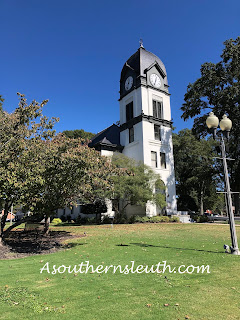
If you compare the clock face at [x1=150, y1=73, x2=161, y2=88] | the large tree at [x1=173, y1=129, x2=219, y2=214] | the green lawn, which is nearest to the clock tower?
the clock face at [x1=150, y1=73, x2=161, y2=88]

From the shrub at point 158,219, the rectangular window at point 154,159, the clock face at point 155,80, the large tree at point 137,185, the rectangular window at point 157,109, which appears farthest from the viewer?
the clock face at point 155,80

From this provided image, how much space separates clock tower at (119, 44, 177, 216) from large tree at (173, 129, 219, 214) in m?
6.03

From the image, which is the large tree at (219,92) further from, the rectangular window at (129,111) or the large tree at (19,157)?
the large tree at (19,157)

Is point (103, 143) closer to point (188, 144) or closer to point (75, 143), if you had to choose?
point (188, 144)

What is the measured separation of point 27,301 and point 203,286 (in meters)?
3.28

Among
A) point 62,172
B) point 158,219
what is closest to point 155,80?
point 158,219

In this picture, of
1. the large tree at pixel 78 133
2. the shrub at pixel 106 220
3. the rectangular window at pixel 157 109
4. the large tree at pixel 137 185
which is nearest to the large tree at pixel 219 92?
the rectangular window at pixel 157 109

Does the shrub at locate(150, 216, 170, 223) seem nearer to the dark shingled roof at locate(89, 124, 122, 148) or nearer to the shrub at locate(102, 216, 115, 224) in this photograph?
the shrub at locate(102, 216, 115, 224)

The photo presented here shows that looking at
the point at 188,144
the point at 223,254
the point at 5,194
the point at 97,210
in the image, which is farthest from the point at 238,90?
the point at 5,194

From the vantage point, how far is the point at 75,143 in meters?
10.8

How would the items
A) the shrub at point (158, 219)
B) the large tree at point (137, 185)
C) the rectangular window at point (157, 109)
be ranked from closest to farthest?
the large tree at point (137, 185)
the shrub at point (158, 219)
the rectangular window at point (157, 109)

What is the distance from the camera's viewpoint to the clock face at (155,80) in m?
33.1

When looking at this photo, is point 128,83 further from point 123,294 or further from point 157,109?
point 123,294

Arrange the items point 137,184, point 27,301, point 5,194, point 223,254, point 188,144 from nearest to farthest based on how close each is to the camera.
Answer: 1. point 27,301
2. point 223,254
3. point 5,194
4. point 137,184
5. point 188,144
